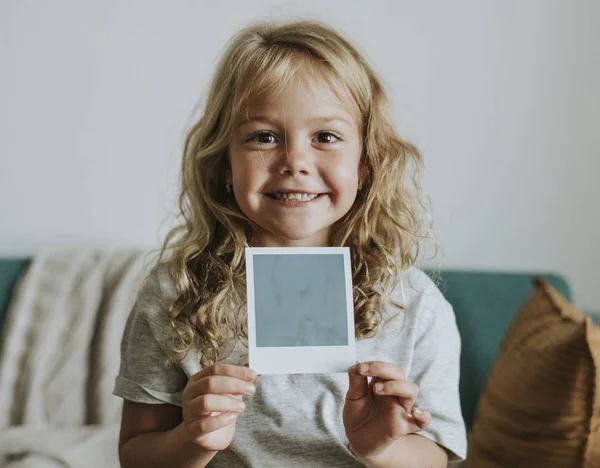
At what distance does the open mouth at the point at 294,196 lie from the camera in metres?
1.04

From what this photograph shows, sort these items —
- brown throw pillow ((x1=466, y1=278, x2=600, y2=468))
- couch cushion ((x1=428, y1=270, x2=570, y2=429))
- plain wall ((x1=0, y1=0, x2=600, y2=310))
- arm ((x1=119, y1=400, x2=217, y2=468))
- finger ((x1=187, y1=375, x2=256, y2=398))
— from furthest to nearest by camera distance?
plain wall ((x1=0, y1=0, x2=600, y2=310)) < couch cushion ((x1=428, y1=270, x2=570, y2=429)) < arm ((x1=119, y1=400, x2=217, y2=468)) < finger ((x1=187, y1=375, x2=256, y2=398)) < brown throw pillow ((x1=466, y1=278, x2=600, y2=468))

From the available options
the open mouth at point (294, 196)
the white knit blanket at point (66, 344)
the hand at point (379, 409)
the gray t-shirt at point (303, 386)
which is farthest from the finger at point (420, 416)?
the white knit blanket at point (66, 344)

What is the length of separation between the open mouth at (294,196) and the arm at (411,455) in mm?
358

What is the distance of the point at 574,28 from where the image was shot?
2031mm

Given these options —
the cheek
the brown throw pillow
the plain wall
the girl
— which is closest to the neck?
the girl

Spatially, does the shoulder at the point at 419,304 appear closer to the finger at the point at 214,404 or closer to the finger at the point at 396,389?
the finger at the point at 396,389

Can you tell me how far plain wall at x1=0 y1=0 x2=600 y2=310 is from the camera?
6.21 feet

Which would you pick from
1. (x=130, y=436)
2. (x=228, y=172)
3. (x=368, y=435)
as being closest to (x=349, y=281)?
(x=368, y=435)

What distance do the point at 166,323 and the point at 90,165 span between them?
923 mm

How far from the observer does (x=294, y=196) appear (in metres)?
1.04

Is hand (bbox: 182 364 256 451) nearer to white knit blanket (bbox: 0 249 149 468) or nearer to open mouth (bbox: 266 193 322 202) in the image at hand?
open mouth (bbox: 266 193 322 202)

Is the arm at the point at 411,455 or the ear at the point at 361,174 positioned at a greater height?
the ear at the point at 361,174

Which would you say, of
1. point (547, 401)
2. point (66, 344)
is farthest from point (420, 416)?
point (66, 344)

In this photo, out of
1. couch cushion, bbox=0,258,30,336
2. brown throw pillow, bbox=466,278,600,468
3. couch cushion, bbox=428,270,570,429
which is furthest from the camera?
couch cushion, bbox=0,258,30,336
